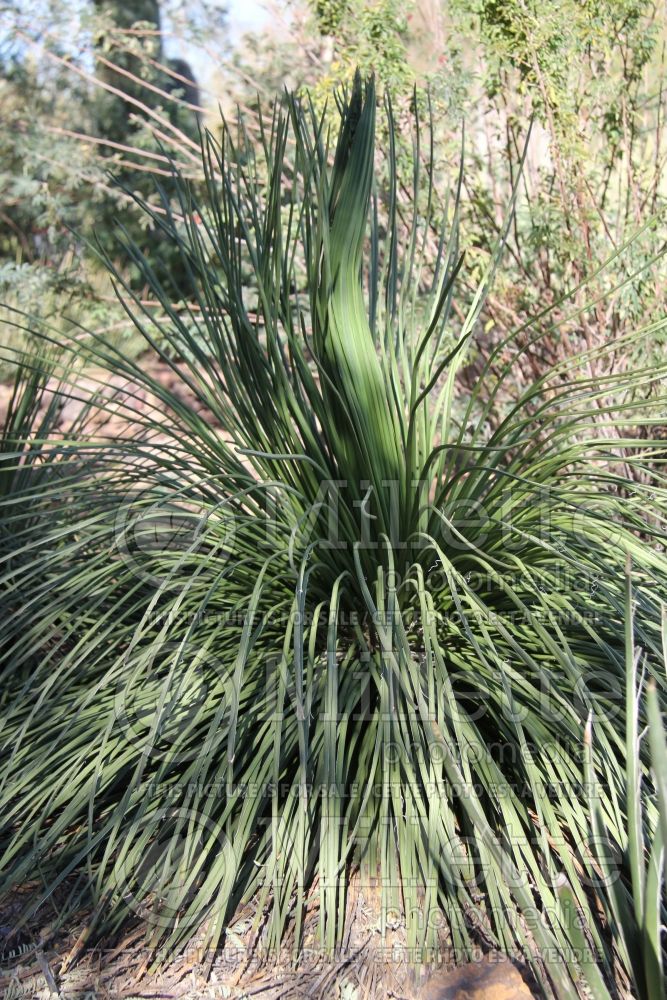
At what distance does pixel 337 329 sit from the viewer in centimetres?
221

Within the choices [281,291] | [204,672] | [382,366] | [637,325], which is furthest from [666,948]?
[637,325]

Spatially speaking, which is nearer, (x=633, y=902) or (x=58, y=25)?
(x=633, y=902)

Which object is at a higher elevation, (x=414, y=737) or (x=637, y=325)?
(x=637, y=325)

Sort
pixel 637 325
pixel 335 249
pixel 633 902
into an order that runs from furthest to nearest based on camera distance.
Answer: pixel 637 325
pixel 335 249
pixel 633 902

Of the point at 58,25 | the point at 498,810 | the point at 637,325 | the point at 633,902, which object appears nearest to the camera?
the point at 633,902

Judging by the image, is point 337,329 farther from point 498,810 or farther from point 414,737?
point 498,810

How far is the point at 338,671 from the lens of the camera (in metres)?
1.93

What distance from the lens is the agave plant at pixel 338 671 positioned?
1599 millimetres

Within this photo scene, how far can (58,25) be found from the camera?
627 centimetres

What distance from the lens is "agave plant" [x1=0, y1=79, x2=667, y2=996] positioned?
62.9 inches

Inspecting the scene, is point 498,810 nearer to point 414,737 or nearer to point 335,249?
point 414,737

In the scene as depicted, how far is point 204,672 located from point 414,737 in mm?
601

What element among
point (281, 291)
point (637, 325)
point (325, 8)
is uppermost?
point (325, 8)

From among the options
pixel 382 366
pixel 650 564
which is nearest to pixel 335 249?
pixel 382 366
